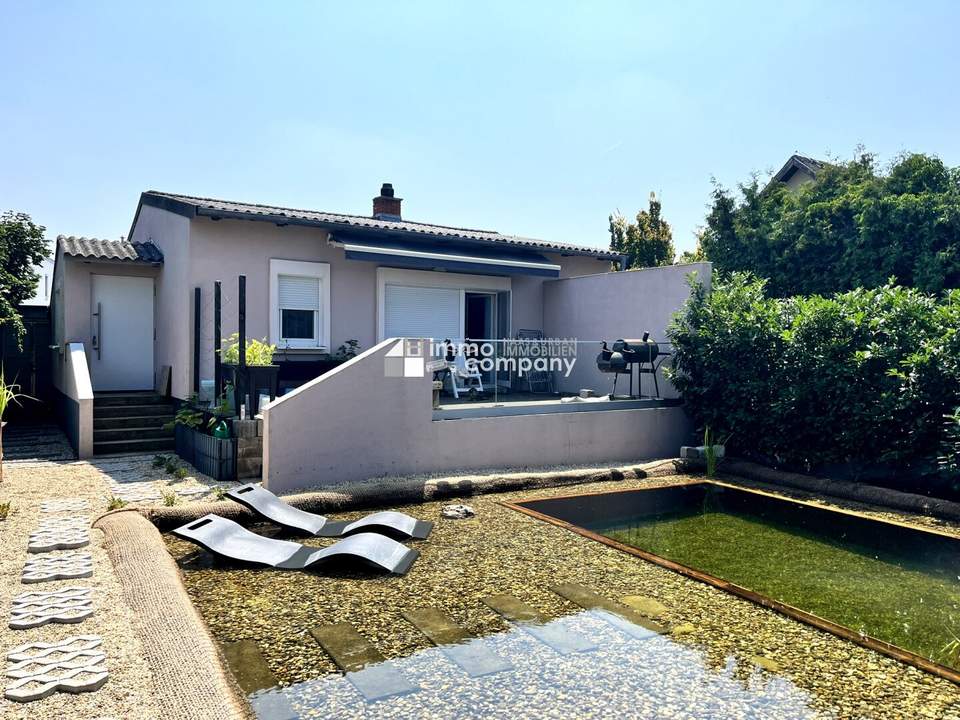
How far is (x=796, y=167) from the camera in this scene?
101 feet

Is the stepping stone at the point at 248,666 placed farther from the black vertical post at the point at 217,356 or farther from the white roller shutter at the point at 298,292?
the white roller shutter at the point at 298,292

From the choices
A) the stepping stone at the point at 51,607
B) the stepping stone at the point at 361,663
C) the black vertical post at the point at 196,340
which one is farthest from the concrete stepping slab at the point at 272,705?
the black vertical post at the point at 196,340

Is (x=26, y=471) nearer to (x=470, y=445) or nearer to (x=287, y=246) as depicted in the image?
(x=287, y=246)

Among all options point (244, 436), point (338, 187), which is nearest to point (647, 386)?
point (244, 436)

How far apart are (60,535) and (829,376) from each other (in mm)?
12117

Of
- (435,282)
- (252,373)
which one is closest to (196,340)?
(252,373)

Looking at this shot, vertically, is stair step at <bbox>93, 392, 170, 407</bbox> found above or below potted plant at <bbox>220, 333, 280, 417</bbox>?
below

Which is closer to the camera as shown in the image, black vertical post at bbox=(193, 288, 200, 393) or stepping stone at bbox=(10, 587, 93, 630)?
stepping stone at bbox=(10, 587, 93, 630)

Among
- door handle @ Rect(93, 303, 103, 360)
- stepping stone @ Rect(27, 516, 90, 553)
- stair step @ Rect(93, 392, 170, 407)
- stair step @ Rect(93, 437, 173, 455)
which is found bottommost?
stepping stone @ Rect(27, 516, 90, 553)

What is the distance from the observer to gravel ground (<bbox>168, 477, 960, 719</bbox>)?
4.53 meters

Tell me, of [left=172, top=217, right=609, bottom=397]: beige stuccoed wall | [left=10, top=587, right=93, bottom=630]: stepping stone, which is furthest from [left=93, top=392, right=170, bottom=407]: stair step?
[left=10, top=587, right=93, bottom=630]: stepping stone

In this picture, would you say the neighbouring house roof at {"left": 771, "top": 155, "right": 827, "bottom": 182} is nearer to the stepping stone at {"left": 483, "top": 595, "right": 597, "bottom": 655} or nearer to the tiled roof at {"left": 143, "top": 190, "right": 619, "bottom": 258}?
the tiled roof at {"left": 143, "top": 190, "right": 619, "bottom": 258}

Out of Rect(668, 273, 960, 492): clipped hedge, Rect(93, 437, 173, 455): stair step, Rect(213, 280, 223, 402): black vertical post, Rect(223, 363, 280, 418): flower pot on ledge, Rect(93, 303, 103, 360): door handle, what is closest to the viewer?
Rect(668, 273, 960, 492): clipped hedge

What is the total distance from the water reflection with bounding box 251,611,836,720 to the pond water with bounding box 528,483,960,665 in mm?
1845
